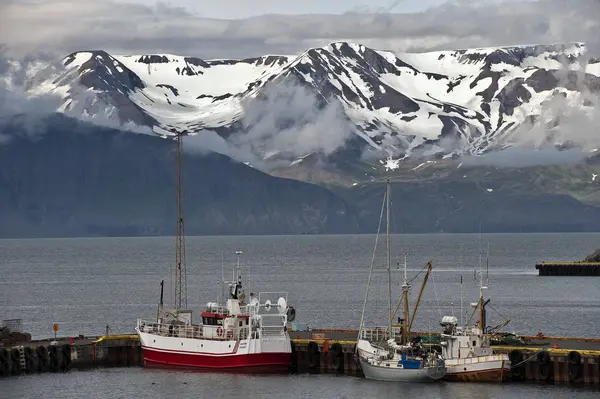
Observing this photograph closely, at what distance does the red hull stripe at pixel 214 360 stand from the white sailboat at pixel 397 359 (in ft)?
19.7

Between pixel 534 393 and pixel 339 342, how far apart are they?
16247mm

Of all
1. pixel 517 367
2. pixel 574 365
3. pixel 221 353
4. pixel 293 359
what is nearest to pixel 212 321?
pixel 221 353

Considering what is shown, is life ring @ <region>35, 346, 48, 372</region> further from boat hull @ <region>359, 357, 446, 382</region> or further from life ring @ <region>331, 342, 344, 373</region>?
boat hull @ <region>359, 357, 446, 382</region>

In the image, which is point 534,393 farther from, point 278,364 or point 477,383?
point 278,364

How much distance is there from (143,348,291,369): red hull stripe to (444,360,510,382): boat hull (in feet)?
42.0

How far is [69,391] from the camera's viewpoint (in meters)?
94.8

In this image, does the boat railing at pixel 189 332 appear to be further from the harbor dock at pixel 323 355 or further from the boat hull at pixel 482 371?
the boat hull at pixel 482 371

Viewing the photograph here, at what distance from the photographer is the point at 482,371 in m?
89.9

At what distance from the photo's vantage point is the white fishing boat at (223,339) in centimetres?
9612

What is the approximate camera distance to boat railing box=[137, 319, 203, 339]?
9900 centimetres

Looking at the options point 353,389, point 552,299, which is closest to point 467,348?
point 353,389

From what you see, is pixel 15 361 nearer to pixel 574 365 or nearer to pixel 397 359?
pixel 397 359

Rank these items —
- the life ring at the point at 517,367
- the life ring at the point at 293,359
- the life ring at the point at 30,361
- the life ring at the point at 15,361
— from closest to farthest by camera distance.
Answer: the life ring at the point at 517,367 → the life ring at the point at 293,359 → the life ring at the point at 15,361 → the life ring at the point at 30,361

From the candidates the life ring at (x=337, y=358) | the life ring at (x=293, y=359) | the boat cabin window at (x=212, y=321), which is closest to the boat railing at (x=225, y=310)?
the boat cabin window at (x=212, y=321)
